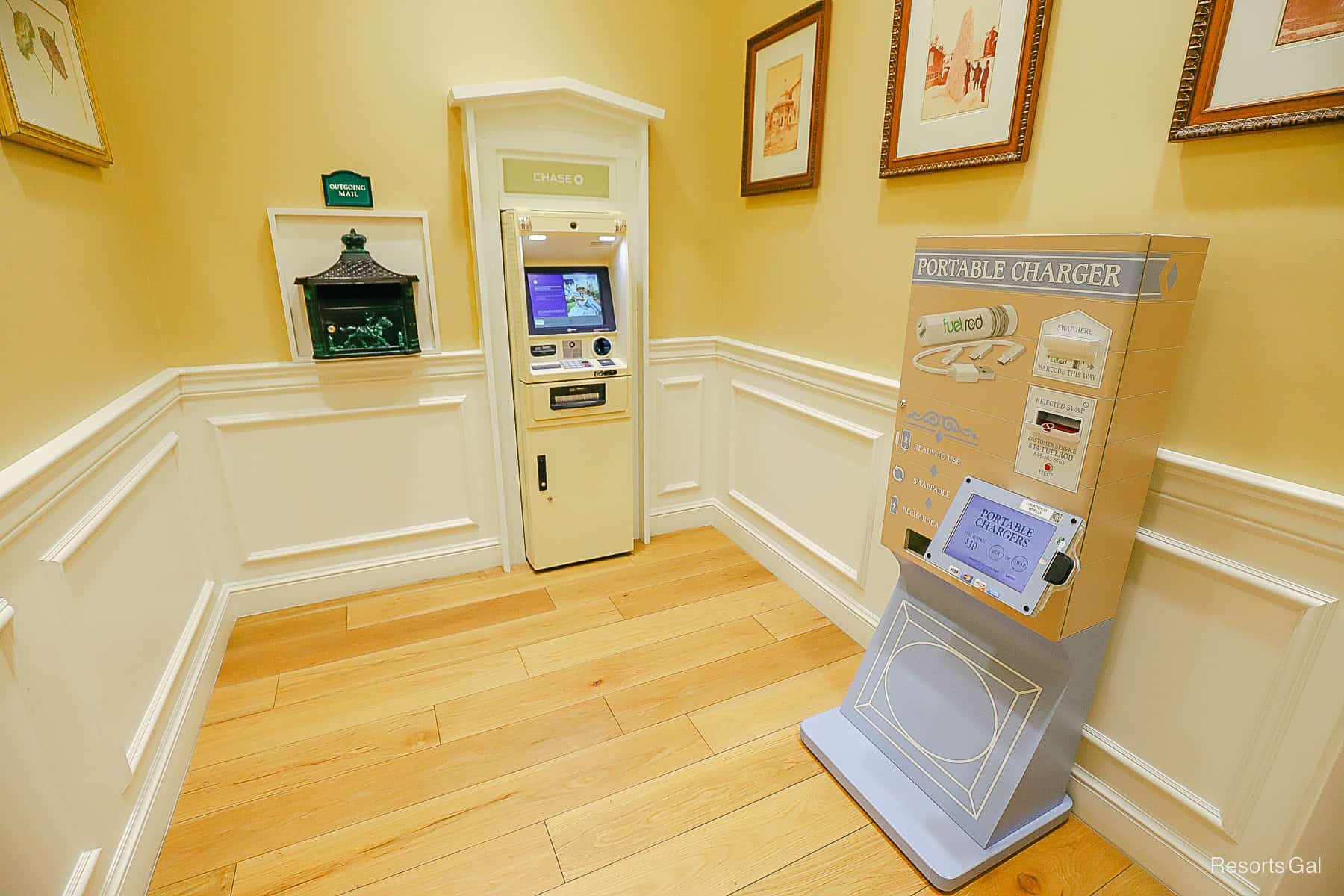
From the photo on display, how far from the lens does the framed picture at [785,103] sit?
2.29 metres

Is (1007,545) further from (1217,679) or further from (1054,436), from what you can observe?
(1217,679)

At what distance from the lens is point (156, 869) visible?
1.53 meters

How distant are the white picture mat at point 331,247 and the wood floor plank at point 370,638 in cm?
111

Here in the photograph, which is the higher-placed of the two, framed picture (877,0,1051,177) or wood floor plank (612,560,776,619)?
framed picture (877,0,1051,177)

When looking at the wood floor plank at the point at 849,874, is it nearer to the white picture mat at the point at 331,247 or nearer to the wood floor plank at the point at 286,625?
the wood floor plank at the point at 286,625

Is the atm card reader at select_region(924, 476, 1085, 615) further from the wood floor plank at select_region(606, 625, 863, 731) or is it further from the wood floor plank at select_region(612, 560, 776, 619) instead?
the wood floor plank at select_region(612, 560, 776, 619)

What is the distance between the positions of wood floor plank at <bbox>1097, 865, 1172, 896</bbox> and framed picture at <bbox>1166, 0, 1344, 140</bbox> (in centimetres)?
171

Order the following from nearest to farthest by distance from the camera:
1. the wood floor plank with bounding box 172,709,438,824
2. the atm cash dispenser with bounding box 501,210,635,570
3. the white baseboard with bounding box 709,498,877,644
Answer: the wood floor plank with bounding box 172,709,438,824, the white baseboard with bounding box 709,498,877,644, the atm cash dispenser with bounding box 501,210,635,570

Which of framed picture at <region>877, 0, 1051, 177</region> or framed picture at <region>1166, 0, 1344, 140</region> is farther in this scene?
framed picture at <region>877, 0, 1051, 177</region>

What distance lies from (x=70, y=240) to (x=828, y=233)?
7.58ft

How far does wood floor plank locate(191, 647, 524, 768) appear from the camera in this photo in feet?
6.30

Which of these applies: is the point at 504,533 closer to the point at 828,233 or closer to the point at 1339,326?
the point at 828,233

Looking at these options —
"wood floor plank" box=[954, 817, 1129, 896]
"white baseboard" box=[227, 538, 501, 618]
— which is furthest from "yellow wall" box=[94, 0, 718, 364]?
"wood floor plank" box=[954, 817, 1129, 896]

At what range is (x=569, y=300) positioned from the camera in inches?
104
